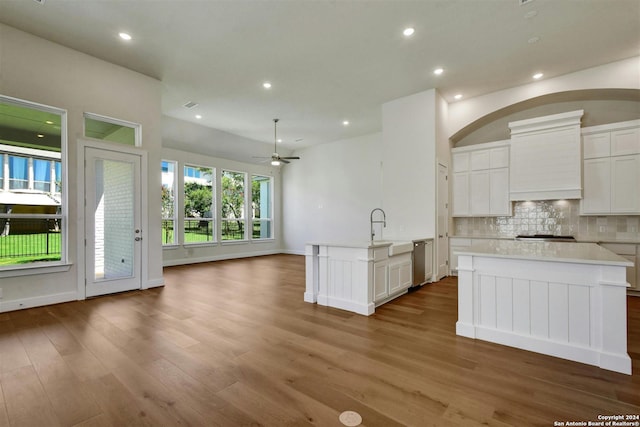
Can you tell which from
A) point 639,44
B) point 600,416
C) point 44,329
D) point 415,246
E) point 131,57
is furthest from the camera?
point 415,246

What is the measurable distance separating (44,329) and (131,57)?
396 cm

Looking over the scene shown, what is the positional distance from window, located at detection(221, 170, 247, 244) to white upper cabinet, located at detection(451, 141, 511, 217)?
6.38 meters

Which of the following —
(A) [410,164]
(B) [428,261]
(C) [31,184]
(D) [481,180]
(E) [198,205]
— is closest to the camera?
(C) [31,184]

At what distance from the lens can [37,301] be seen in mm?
3842

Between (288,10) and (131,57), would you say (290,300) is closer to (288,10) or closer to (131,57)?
(288,10)

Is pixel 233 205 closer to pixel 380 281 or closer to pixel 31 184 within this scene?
pixel 31 184

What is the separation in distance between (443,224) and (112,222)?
608 centimetres

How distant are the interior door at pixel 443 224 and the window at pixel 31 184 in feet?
20.7

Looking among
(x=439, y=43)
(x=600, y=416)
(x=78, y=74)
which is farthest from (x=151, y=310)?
(x=439, y=43)

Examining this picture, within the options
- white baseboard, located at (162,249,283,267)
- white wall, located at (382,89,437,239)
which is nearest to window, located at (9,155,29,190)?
white baseboard, located at (162,249,283,267)

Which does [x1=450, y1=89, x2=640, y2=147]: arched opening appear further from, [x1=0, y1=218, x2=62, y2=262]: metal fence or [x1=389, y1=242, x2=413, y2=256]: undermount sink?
[x1=0, y1=218, x2=62, y2=262]: metal fence

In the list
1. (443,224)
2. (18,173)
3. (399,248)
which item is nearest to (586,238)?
(443,224)

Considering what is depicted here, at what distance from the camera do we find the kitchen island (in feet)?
7.20

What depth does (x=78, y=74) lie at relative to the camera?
421 centimetres
